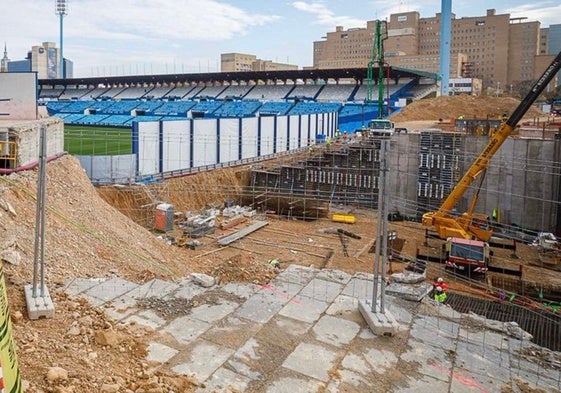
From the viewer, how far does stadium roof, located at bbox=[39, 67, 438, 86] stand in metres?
61.0

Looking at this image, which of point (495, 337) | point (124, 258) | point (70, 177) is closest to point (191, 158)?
point (70, 177)

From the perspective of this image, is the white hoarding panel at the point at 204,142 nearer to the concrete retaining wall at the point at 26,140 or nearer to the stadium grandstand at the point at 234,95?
the stadium grandstand at the point at 234,95

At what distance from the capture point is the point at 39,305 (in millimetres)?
6305

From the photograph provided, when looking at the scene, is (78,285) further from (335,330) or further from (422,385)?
(422,385)

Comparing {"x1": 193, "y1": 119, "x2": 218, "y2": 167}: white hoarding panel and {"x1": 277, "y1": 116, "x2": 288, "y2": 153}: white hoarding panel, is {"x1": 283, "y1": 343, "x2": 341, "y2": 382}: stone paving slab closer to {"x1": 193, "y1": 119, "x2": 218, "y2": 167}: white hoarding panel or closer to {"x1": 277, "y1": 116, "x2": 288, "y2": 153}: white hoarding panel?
{"x1": 193, "y1": 119, "x2": 218, "y2": 167}: white hoarding panel

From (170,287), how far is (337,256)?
12.5 metres

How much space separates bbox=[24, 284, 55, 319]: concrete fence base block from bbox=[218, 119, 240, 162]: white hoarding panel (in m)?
23.2

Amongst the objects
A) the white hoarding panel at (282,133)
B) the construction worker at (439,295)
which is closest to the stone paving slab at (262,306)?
the construction worker at (439,295)

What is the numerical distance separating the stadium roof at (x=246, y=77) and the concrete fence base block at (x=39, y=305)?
55.6 m

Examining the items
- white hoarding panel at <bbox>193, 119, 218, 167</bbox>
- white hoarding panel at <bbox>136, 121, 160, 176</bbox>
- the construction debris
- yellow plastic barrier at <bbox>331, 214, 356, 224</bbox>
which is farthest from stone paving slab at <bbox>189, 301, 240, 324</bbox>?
white hoarding panel at <bbox>193, 119, 218, 167</bbox>

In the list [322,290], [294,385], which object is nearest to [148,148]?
[322,290]

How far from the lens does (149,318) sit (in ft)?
22.5

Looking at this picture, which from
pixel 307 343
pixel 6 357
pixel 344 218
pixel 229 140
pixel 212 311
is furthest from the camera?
pixel 229 140

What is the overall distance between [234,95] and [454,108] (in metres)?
28.9
